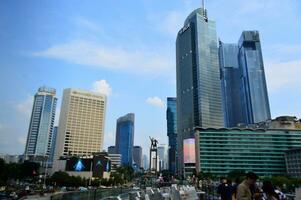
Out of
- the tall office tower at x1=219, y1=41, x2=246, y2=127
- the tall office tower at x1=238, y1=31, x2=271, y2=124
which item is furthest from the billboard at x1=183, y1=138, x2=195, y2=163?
the tall office tower at x1=219, y1=41, x2=246, y2=127

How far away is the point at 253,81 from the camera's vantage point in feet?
567

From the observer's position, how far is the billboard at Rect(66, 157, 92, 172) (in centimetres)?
10150

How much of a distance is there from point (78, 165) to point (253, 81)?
4825 inches

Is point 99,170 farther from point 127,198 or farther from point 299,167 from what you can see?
point 127,198

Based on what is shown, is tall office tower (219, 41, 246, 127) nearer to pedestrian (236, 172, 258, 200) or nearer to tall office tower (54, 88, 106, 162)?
tall office tower (54, 88, 106, 162)

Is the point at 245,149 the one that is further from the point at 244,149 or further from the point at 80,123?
the point at 80,123

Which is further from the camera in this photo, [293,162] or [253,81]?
[253,81]

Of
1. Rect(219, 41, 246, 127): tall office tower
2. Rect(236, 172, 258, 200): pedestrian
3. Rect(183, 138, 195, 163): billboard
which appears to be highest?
Rect(219, 41, 246, 127): tall office tower

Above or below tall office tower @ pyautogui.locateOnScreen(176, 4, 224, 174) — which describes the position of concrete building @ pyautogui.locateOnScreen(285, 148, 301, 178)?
below

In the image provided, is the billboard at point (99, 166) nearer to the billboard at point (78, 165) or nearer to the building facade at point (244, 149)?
the billboard at point (78, 165)

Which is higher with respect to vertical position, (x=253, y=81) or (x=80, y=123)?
(x=253, y=81)

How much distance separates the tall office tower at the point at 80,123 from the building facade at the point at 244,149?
6763 centimetres

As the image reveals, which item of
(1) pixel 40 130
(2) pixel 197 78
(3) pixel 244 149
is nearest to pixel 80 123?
(1) pixel 40 130

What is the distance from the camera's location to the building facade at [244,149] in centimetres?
10675
